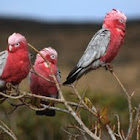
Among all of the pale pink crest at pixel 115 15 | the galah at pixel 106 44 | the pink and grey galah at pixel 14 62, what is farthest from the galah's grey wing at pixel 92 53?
the pink and grey galah at pixel 14 62

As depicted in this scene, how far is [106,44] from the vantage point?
13.4 feet

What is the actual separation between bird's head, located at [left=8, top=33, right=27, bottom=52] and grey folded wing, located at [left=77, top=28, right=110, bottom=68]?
514 millimetres

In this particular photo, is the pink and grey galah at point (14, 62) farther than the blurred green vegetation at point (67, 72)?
No

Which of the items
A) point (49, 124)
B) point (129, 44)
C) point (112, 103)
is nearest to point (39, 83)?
point (49, 124)

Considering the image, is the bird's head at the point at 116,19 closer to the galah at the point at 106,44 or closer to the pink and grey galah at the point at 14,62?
the galah at the point at 106,44

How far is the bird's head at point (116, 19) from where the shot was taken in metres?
3.91

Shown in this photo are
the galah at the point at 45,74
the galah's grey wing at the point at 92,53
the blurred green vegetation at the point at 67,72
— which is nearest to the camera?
the galah at the point at 45,74

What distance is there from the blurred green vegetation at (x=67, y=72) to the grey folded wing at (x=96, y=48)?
80 centimetres

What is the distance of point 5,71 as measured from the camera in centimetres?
364

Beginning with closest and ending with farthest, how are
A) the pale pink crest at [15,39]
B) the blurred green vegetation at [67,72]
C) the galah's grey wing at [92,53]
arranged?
the pale pink crest at [15,39] < the galah's grey wing at [92,53] < the blurred green vegetation at [67,72]

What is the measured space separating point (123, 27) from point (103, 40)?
172 mm

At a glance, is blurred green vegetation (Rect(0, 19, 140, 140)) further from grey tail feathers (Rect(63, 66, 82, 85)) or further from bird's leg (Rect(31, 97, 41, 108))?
grey tail feathers (Rect(63, 66, 82, 85))

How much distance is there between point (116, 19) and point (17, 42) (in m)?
0.78

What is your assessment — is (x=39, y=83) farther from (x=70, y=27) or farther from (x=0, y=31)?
(x=70, y=27)
